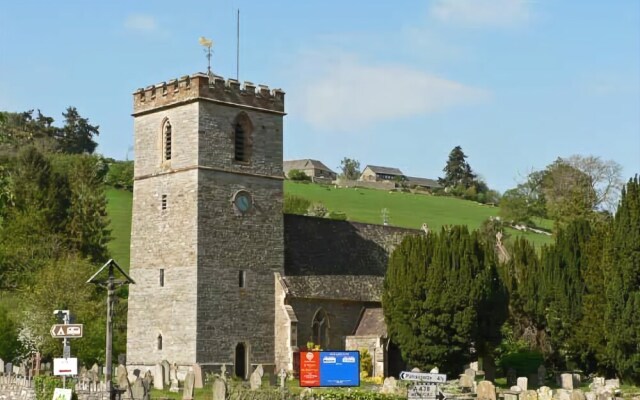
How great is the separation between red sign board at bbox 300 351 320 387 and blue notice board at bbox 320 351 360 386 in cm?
14

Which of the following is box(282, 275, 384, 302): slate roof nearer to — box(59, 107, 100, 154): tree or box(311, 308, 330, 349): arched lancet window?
box(311, 308, 330, 349): arched lancet window

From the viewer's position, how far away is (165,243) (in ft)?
139

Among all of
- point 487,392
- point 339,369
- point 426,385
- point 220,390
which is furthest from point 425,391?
point 339,369

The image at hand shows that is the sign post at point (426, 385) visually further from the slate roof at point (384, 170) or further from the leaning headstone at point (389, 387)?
the slate roof at point (384, 170)

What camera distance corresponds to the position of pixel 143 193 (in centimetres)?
4388

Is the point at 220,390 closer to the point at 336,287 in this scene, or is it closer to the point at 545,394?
the point at 545,394

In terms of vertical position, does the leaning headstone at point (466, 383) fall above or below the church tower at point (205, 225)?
below

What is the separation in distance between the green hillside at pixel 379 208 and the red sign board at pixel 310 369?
46241 millimetres

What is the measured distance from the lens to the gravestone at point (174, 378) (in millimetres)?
35625

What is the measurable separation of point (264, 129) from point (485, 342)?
43.2 ft

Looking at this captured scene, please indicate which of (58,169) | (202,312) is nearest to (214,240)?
(202,312)

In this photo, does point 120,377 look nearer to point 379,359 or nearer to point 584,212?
point 379,359

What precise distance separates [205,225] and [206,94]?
5.49 m

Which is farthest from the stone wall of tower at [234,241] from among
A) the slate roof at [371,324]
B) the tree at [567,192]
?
the tree at [567,192]
